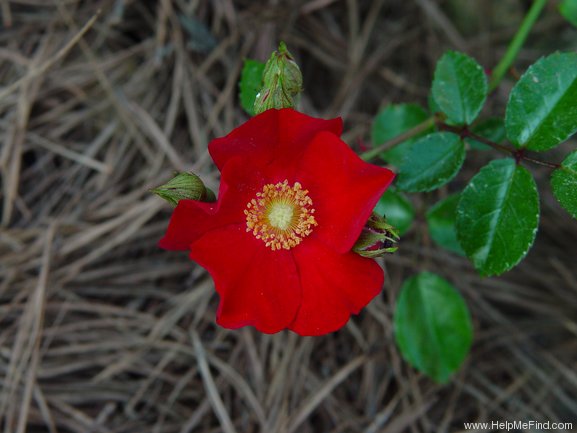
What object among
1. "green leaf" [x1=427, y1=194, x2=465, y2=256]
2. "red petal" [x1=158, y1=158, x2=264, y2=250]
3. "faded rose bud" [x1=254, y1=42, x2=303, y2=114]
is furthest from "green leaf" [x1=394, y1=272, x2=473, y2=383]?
"faded rose bud" [x1=254, y1=42, x2=303, y2=114]

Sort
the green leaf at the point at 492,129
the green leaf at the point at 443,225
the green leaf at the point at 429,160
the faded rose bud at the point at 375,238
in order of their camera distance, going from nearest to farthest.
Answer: the faded rose bud at the point at 375,238 < the green leaf at the point at 429,160 < the green leaf at the point at 492,129 < the green leaf at the point at 443,225

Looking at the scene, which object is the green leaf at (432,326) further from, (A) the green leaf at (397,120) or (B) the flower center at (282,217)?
(B) the flower center at (282,217)

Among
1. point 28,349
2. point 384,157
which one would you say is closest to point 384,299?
point 384,157

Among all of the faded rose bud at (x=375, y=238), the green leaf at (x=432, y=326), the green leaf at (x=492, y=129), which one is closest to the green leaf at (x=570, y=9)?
the green leaf at (x=492, y=129)

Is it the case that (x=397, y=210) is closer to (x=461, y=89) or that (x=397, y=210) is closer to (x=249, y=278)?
(x=461, y=89)

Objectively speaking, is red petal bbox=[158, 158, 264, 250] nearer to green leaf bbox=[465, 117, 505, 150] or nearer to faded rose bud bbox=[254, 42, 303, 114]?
faded rose bud bbox=[254, 42, 303, 114]

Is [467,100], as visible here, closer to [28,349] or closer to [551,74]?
[551,74]
